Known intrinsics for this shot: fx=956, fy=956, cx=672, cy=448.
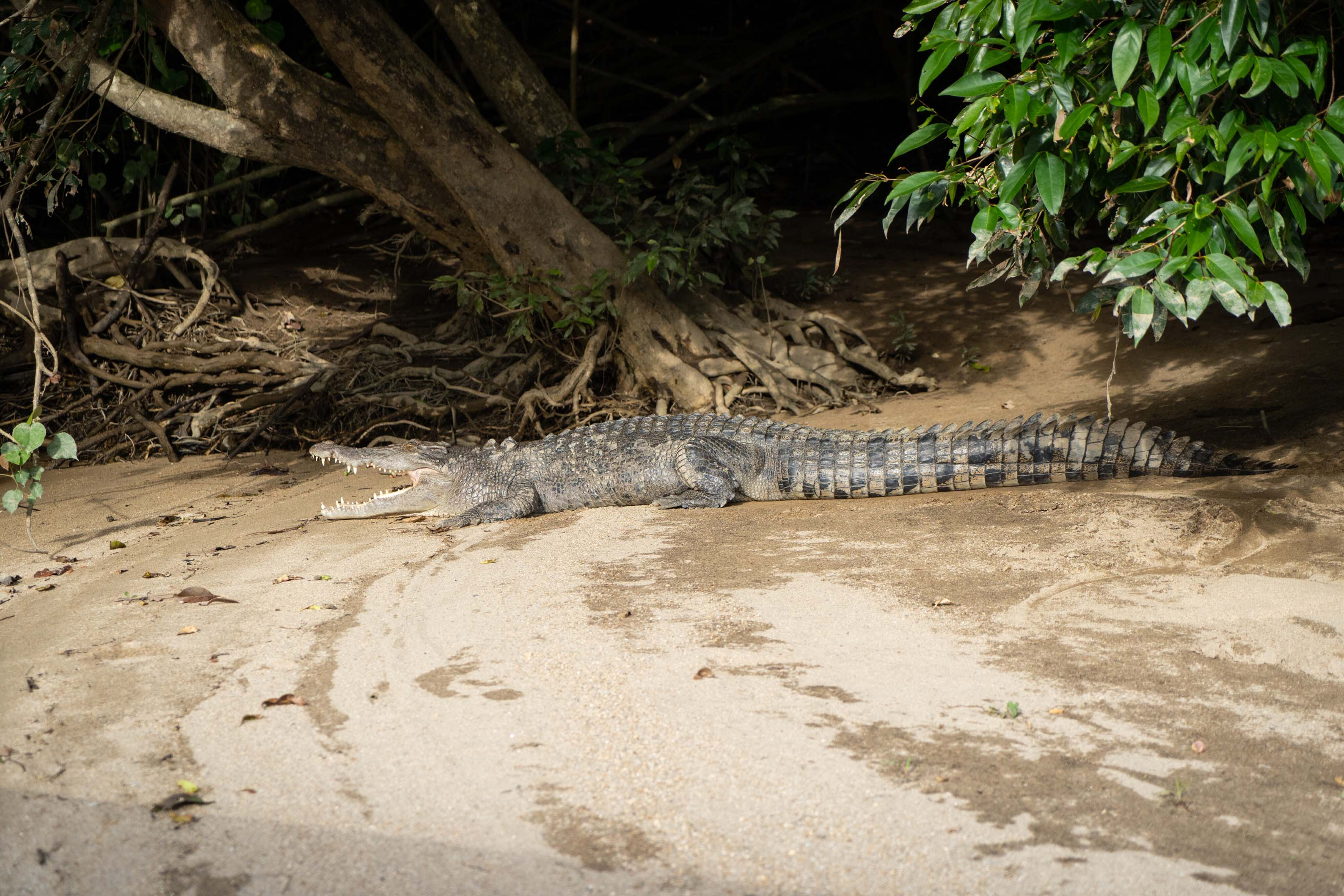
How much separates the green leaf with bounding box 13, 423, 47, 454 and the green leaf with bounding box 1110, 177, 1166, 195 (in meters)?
3.89

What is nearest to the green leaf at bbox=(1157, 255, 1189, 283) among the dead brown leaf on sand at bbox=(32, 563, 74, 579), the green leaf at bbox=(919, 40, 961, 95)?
the green leaf at bbox=(919, 40, 961, 95)

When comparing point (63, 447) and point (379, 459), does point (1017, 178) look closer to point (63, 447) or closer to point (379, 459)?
point (63, 447)

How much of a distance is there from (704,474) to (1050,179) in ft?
9.84

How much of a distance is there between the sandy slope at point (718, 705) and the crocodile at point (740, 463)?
259mm

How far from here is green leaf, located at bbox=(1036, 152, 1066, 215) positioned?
2.64 meters

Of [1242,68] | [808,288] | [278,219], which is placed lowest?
[808,288]

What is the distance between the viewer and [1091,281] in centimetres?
859

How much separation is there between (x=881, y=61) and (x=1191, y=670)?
1163cm

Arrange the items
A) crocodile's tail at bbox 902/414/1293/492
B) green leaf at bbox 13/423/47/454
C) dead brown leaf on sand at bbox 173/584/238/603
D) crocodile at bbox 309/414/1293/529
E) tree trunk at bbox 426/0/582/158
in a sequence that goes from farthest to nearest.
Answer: tree trunk at bbox 426/0/582/158, crocodile at bbox 309/414/1293/529, crocodile's tail at bbox 902/414/1293/492, green leaf at bbox 13/423/47/454, dead brown leaf on sand at bbox 173/584/238/603

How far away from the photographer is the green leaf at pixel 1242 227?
2.51m

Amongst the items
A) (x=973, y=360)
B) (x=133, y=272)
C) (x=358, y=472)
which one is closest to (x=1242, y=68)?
(x=973, y=360)

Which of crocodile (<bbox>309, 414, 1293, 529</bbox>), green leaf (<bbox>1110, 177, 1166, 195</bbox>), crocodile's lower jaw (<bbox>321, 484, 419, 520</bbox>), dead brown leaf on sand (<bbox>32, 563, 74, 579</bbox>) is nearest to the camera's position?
green leaf (<bbox>1110, 177, 1166, 195</bbox>)

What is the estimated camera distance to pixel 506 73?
757 cm

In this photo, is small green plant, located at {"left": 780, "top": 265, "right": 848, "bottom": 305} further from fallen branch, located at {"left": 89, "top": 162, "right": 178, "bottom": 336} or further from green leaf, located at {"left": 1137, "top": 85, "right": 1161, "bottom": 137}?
green leaf, located at {"left": 1137, "top": 85, "right": 1161, "bottom": 137}
